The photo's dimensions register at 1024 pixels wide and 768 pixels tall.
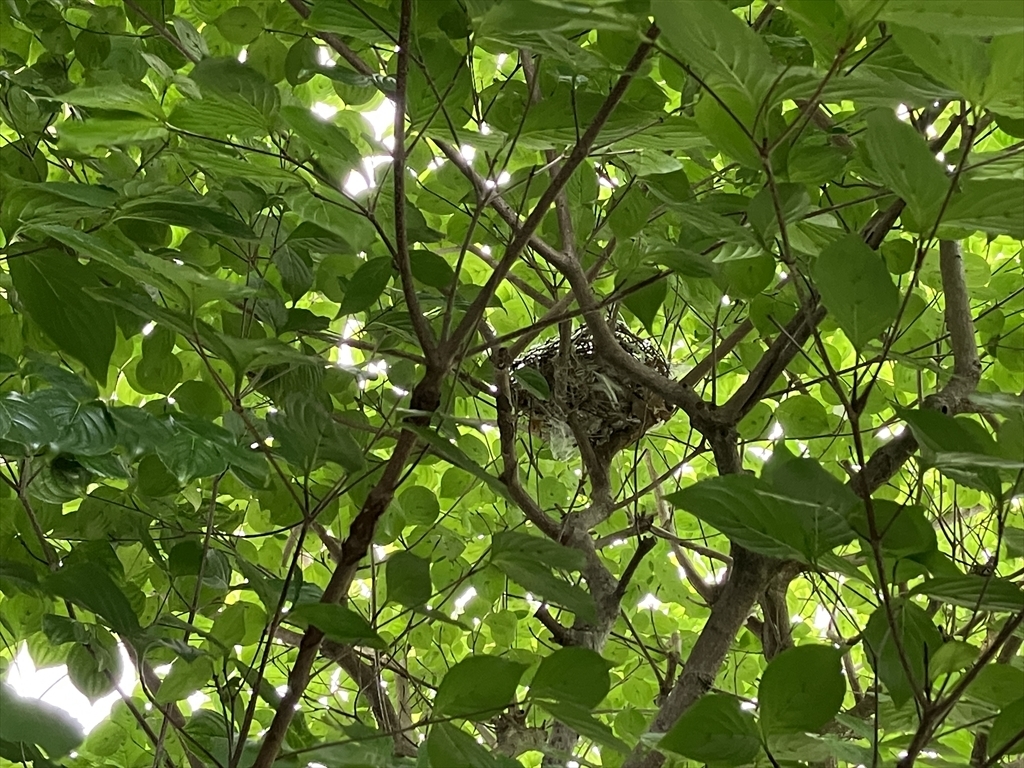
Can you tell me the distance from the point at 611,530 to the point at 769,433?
Result: 0.40 metres

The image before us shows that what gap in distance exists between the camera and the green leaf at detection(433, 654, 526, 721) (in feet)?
1.79

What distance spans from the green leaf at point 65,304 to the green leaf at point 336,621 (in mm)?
206

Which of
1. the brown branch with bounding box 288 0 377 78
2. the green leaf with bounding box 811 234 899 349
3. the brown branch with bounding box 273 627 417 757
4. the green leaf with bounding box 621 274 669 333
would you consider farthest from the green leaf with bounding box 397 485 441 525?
the green leaf with bounding box 811 234 899 349

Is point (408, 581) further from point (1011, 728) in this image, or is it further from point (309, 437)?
point (1011, 728)

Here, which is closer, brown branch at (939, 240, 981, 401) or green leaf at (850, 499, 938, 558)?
green leaf at (850, 499, 938, 558)

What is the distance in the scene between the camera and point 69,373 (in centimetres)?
59

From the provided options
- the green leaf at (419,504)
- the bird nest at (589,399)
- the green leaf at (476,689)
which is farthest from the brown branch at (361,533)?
the bird nest at (589,399)

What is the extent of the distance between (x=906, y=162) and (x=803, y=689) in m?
0.28

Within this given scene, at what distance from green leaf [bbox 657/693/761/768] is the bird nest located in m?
Result: 0.88

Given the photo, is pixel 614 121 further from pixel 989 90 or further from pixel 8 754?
pixel 8 754

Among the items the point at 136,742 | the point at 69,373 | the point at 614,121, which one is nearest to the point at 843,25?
the point at 614,121

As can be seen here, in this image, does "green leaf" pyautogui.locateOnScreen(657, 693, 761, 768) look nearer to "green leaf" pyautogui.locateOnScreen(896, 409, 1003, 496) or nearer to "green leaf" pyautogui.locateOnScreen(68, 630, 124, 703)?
"green leaf" pyautogui.locateOnScreen(896, 409, 1003, 496)

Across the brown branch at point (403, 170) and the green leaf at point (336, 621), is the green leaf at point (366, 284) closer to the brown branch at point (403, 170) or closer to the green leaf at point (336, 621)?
the brown branch at point (403, 170)

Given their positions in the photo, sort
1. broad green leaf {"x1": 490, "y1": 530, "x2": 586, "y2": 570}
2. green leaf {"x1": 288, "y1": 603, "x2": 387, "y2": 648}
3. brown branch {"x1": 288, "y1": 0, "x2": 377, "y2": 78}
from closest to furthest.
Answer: green leaf {"x1": 288, "y1": 603, "x2": 387, "y2": 648}, broad green leaf {"x1": 490, "y1": 530, "x2": 586, "y2": 570}, brown branch {"x1": 288, "y1": 0, "x2": 377, "y2": 78}
